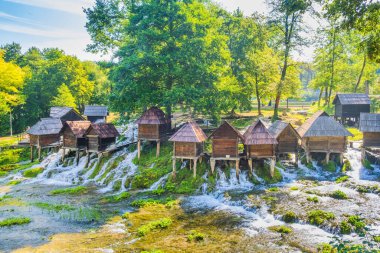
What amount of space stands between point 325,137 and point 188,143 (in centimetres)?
1392

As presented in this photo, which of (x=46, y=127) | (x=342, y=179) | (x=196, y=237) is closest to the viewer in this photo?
(x=196, y=237)

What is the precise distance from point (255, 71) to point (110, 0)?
23414 mm

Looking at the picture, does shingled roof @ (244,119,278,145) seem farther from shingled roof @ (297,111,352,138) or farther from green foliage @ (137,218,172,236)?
green foliage @ (137,218,172,236)

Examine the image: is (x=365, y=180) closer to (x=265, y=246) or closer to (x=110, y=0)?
(x=265, y=246)

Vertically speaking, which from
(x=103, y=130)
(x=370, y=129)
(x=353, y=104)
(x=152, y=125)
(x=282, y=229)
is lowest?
(x=282, y=229)

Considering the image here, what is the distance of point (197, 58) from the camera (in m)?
34.1

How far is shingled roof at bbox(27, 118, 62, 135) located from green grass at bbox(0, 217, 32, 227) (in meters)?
21.7

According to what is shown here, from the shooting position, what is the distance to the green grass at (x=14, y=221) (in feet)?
70.5

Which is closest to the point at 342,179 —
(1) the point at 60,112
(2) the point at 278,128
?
(2) the point at 278,128

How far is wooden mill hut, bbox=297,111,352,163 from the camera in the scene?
30.7 metres

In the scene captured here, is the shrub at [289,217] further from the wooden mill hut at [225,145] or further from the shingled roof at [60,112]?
the shingled roof at [60,112]

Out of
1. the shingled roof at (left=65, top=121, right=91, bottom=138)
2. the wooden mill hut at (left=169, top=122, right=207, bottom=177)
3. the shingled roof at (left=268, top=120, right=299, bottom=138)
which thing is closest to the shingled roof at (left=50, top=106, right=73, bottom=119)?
the shingled roof at (left=65, top=121, right=91, bottom=138)

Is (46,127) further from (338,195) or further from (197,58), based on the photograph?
(338,195)

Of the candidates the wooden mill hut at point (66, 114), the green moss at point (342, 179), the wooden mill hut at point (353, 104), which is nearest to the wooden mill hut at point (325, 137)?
the green moss at point (342, 179)
